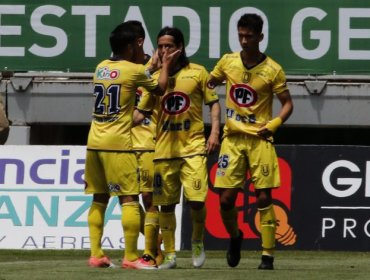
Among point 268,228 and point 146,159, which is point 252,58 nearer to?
point 268,228

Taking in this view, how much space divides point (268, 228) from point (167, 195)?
3.07 ft

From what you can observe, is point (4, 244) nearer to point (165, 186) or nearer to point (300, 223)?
point (300, 223)

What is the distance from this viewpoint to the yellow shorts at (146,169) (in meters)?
13.3

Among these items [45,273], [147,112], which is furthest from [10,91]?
[45,273]

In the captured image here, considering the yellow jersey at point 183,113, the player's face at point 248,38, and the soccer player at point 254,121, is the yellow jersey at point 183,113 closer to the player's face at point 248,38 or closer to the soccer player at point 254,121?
the soccer player at point 254,121

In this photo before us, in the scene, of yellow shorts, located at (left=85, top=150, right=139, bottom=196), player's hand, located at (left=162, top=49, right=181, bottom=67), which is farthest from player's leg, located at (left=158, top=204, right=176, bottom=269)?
player's hand, located at (left=162, top=49, right=181, bottom=67)

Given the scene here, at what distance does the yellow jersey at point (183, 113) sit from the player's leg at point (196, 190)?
0.10 metres

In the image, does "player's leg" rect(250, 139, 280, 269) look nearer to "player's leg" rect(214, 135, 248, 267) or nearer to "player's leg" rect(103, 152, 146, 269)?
"player's leg" rect(214, 135, 248, 267)

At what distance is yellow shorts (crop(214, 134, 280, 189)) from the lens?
1225cm

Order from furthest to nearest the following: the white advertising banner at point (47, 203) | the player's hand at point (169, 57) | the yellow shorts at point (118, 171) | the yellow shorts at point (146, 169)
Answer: the white advertising banner at point (47, 203) → the yellow shorts at point (146, 169) → the player's hand at point (169, 57) → the yellow shorts at point (118, 171)

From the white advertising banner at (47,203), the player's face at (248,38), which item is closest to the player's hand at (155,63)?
the player's face at (248,38)

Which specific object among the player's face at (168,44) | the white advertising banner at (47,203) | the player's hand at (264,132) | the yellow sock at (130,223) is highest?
the player's face at (168,44)

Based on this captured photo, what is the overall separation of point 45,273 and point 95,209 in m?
1.13

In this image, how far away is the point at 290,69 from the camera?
19953mm
